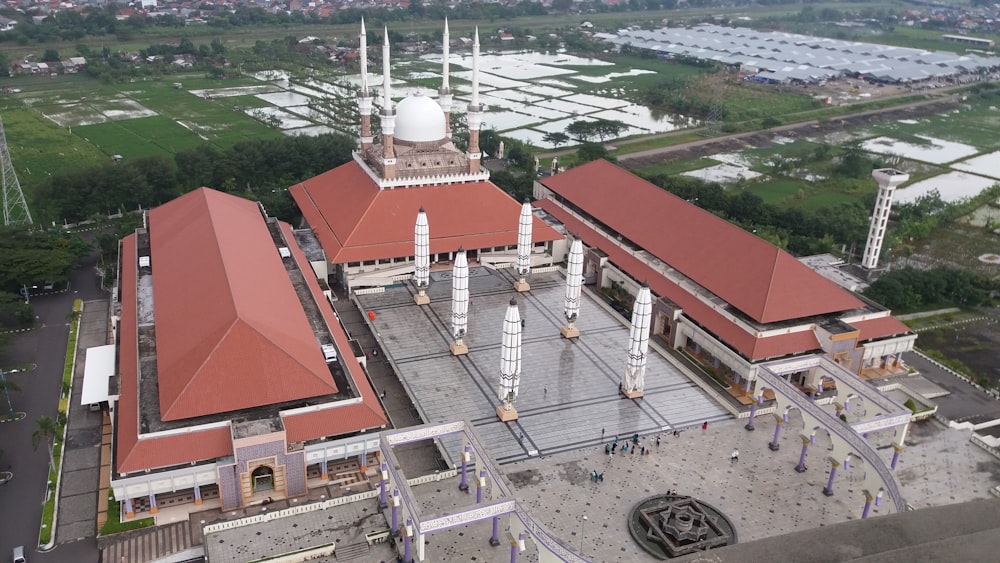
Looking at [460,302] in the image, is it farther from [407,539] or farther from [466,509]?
[466,509]

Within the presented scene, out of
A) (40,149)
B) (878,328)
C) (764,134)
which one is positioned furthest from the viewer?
(764,134)

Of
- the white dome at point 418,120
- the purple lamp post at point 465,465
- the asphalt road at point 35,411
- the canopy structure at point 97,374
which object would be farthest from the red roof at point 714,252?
the asphalt road at point 35,411

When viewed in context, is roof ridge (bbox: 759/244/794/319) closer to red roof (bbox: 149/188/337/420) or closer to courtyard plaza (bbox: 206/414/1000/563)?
courtyard plaza (bbox: 206/414/1000/563)

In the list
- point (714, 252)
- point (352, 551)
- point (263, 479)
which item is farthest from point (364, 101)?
point (352, 551)

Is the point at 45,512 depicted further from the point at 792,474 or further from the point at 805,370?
the point at 805,370

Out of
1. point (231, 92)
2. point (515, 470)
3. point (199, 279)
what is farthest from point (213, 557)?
point (231, 92)

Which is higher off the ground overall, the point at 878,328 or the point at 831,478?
the point at 878,328
